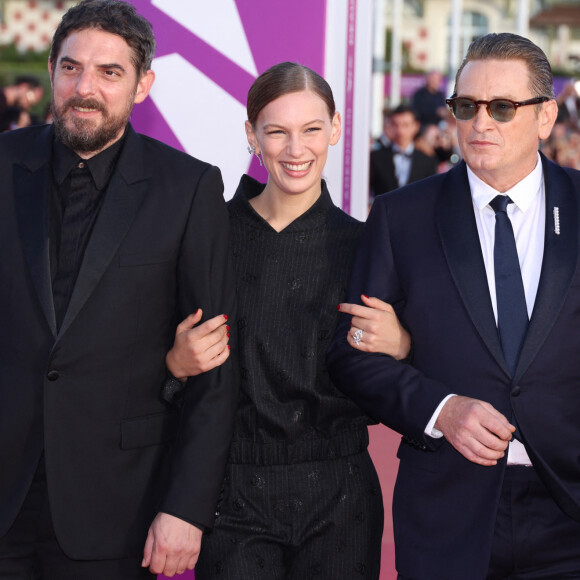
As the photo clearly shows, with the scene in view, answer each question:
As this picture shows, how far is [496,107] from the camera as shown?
2.70 m

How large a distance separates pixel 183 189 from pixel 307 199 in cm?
54

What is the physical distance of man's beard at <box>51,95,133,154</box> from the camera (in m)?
2.66

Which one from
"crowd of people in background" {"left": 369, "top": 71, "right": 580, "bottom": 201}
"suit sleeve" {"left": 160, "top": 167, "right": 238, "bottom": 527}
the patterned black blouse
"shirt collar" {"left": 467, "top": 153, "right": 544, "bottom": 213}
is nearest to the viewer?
"suit sleeve" {"left": 160, "top": 167, "right": 238, "bottom": 527}

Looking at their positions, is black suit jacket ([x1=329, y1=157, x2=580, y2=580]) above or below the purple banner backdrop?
below

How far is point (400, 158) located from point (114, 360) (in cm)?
976

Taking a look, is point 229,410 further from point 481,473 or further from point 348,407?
point 481,473

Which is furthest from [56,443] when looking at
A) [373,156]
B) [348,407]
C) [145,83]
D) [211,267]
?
[373,156]

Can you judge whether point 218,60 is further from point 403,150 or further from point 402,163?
point 403,150

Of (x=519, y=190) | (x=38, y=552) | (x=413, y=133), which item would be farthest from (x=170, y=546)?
(x=413, y=133)

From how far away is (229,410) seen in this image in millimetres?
2678

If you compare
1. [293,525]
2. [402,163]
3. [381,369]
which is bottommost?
[293,525]

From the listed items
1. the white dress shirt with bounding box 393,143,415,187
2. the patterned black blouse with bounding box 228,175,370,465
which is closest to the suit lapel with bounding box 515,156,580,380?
Answer: the patterned black blouse with bounding box 228,175,370,465

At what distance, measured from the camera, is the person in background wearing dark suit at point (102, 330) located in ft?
8.34

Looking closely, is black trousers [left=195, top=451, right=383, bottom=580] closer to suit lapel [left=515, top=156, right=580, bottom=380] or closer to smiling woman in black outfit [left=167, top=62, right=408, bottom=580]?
smiling woman in black outfit [left=167, top=62, right=408, bottom=580]
